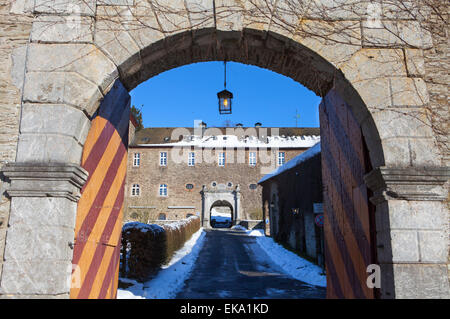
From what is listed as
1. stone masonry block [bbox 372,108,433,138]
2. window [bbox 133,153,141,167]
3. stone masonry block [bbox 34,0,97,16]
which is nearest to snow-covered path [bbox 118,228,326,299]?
stone masonry block [bbox 34,0,97,16]

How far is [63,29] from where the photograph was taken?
10.8 ft

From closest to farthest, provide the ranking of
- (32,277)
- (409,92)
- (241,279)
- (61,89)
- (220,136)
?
(32,277), (61,89), (409,92), (241,279), (220,136)

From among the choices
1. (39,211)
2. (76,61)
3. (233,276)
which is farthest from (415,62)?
(233,276)

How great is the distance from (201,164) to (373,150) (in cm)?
2821

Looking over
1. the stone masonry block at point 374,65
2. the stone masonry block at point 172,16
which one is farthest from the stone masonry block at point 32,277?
the stone masonry block at point 374,65

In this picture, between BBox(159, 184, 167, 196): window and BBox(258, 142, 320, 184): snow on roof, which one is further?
BBox(159, 184, 167, 196): window

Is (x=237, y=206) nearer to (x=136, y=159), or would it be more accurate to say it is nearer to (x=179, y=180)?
(x=179, y=180)

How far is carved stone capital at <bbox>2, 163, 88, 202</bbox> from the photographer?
291 centimetres

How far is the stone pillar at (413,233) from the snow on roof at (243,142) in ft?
92.2

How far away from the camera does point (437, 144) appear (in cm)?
323

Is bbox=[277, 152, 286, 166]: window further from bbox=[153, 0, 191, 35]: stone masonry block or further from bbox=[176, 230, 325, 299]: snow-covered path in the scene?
bbox=[153, 0, 191, 35]: stone masonry block

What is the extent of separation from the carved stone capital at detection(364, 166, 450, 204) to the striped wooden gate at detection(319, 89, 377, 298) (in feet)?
1.24

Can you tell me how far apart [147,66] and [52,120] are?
1.02 metres
